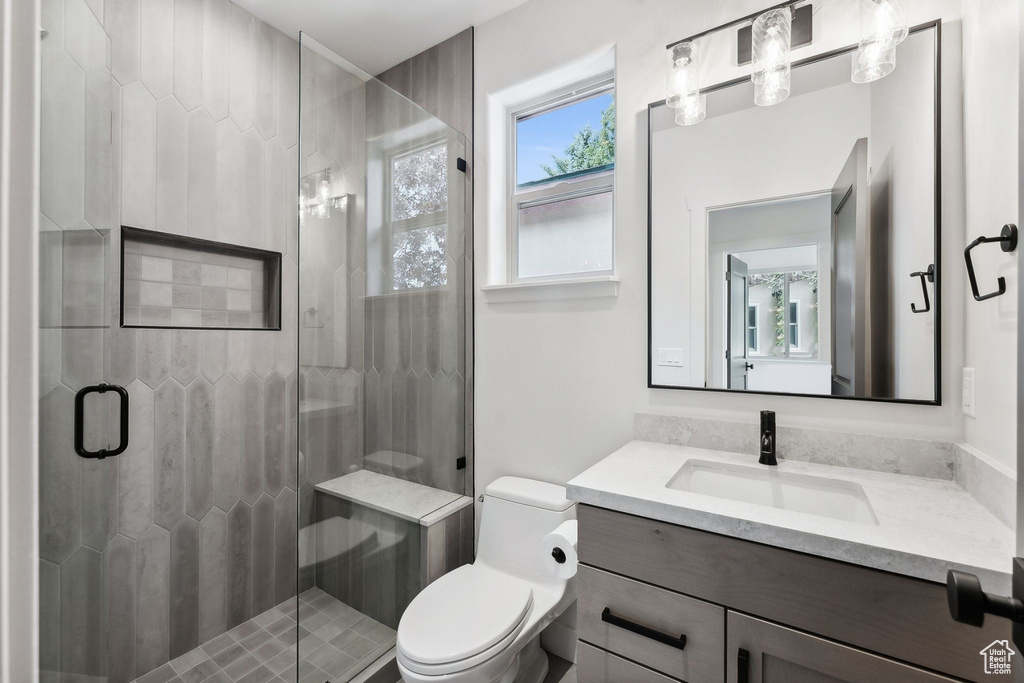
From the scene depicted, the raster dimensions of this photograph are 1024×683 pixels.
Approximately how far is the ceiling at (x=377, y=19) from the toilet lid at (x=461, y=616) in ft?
7.68

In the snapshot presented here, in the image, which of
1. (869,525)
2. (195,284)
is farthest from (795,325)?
(195,284)

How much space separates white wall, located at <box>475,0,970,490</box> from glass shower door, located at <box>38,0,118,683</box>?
1271 millimetres

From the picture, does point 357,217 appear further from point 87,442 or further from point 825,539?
point 825,539

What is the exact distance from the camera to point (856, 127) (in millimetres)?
1251

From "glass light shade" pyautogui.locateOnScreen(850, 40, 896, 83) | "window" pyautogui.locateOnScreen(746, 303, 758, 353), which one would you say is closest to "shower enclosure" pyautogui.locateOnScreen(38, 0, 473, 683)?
"window" pyautogui.locateOnScreen(746, 303, 758, 353)

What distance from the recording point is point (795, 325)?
4.38 ft

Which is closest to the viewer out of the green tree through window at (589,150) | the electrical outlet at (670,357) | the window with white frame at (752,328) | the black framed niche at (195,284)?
the window with white frame at (752,328)

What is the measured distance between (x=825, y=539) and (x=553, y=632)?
130 cm

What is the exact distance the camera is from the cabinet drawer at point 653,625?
922 mm

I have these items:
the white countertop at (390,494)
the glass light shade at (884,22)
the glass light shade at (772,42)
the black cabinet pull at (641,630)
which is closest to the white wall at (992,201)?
the glass light shade at (884,22)

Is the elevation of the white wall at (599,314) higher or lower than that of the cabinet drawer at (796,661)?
higher

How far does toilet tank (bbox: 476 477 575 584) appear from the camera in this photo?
5.22ft

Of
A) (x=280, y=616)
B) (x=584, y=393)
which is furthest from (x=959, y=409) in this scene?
(x=280, y=616)

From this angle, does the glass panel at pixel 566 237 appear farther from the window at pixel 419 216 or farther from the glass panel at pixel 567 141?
the window at pixel 419 216
